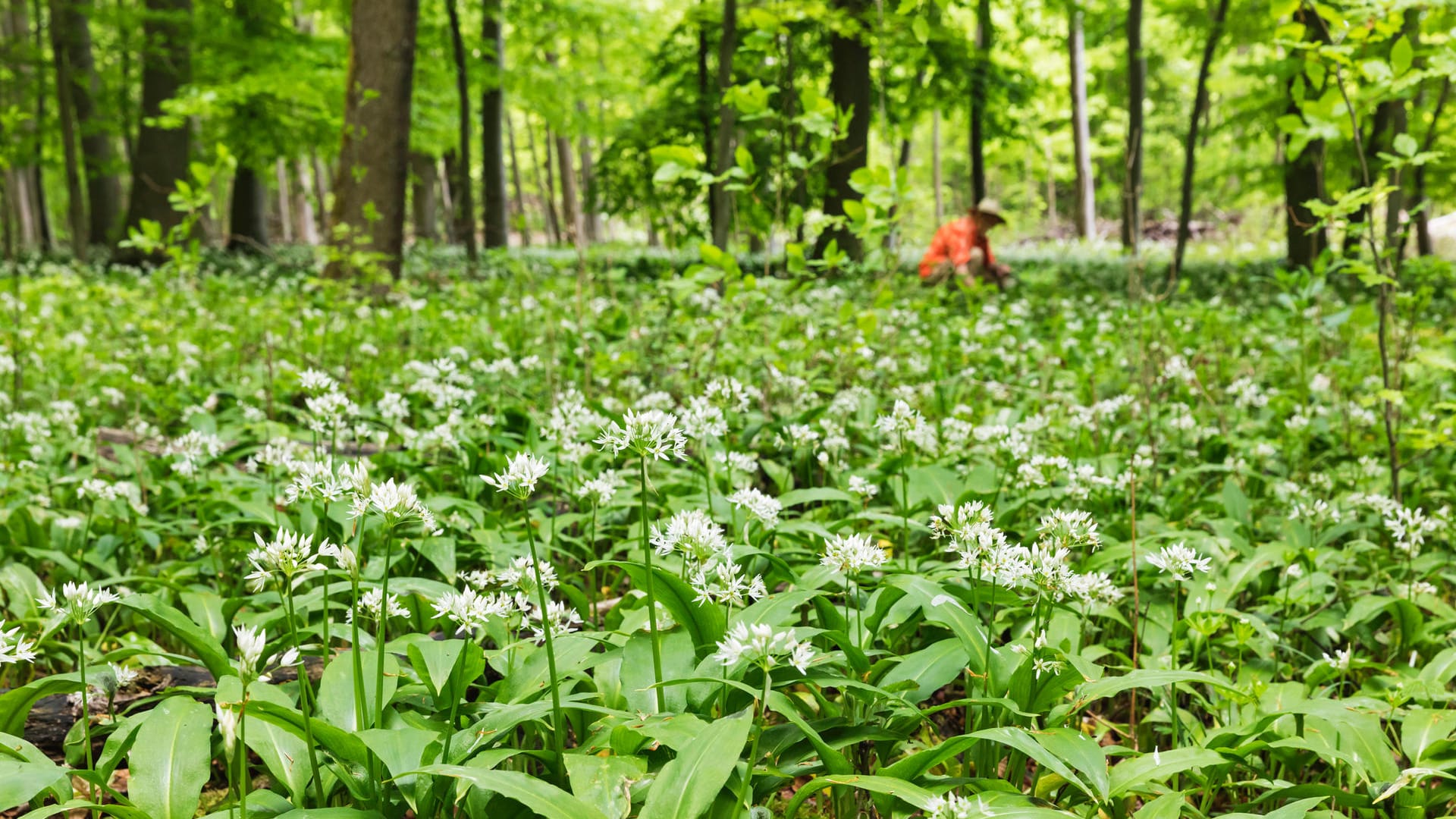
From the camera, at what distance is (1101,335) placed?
6199 mm

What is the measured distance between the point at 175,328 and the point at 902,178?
444 centimetres

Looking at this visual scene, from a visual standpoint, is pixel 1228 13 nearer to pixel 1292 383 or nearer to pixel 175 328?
pixel 1292 383

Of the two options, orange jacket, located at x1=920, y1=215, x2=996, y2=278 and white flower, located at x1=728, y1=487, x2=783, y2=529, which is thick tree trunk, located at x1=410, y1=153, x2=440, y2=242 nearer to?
orange jacket, located at x1=920, y1=215, x2=996, y2=278

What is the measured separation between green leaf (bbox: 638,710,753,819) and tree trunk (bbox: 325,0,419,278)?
280 inches

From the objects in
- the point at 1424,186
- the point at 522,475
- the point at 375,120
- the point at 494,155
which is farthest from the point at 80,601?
the point at 494,155

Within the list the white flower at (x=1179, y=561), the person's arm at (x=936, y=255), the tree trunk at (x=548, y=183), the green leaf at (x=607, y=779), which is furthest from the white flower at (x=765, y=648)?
the tree trunk at (x=548, y=183)

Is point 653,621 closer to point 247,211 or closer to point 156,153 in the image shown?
point 156,153

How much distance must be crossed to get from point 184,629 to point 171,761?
339 millimetres

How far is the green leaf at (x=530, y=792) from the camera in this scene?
1.32m

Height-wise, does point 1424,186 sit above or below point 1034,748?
above

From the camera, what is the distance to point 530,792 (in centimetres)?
134

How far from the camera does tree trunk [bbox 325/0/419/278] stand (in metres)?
7.87

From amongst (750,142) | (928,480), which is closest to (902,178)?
(928,480)

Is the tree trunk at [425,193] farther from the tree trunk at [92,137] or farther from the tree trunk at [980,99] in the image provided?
the tree trunk at [980,99]
